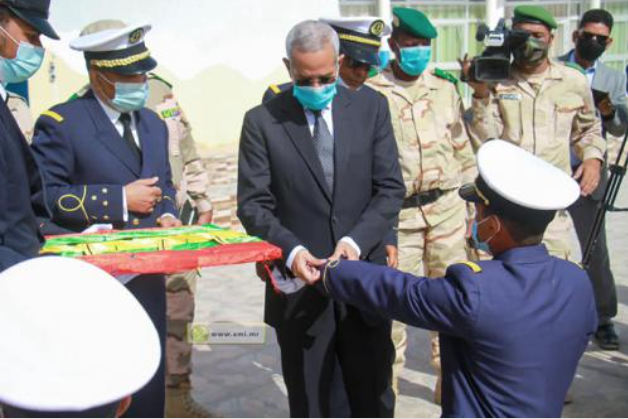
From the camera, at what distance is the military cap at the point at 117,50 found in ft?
10.9

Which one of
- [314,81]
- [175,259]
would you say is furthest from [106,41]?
[175,259]

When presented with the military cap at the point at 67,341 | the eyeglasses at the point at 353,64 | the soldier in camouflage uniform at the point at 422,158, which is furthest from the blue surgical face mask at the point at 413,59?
the military cap at the point at 67,341

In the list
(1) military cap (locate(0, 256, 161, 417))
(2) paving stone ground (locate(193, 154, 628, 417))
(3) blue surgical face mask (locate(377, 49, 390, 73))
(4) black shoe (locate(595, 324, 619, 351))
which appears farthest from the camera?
(4) black shoe (locate(595, 324, 619, 351))

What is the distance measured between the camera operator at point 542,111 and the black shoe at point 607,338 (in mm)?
1042

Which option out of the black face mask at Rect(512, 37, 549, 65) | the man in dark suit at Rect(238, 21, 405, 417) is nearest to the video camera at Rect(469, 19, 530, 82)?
the black face mask at Rect(512, 37, 549, 65)

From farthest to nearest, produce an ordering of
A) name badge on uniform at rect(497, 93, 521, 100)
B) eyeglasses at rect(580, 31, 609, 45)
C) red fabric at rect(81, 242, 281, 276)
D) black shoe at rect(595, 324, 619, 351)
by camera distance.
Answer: eyeglasses at rect(580, 31, 609, 45) → black shoe at rect(595, 324, 619, 351) → name badge on uniform at rect(497, 93, 521, 100) → red fabric at rect(81, 242, 281, 276)

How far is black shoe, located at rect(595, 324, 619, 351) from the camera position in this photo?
524 cm

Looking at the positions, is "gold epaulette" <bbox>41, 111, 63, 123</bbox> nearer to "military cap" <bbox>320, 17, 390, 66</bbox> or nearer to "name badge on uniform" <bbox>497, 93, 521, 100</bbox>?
"military cap" <bbox>320, 17, 390, 66</bbox>

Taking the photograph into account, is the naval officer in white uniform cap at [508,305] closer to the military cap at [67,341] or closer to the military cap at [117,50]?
the military cap at [67,341]

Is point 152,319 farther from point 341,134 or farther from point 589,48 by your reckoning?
point 589,48

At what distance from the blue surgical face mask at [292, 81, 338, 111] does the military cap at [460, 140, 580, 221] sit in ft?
2.89

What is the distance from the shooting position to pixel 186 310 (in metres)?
4.47

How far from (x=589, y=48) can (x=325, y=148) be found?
2.98 meters

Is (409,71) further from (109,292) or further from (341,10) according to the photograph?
(341,10)
